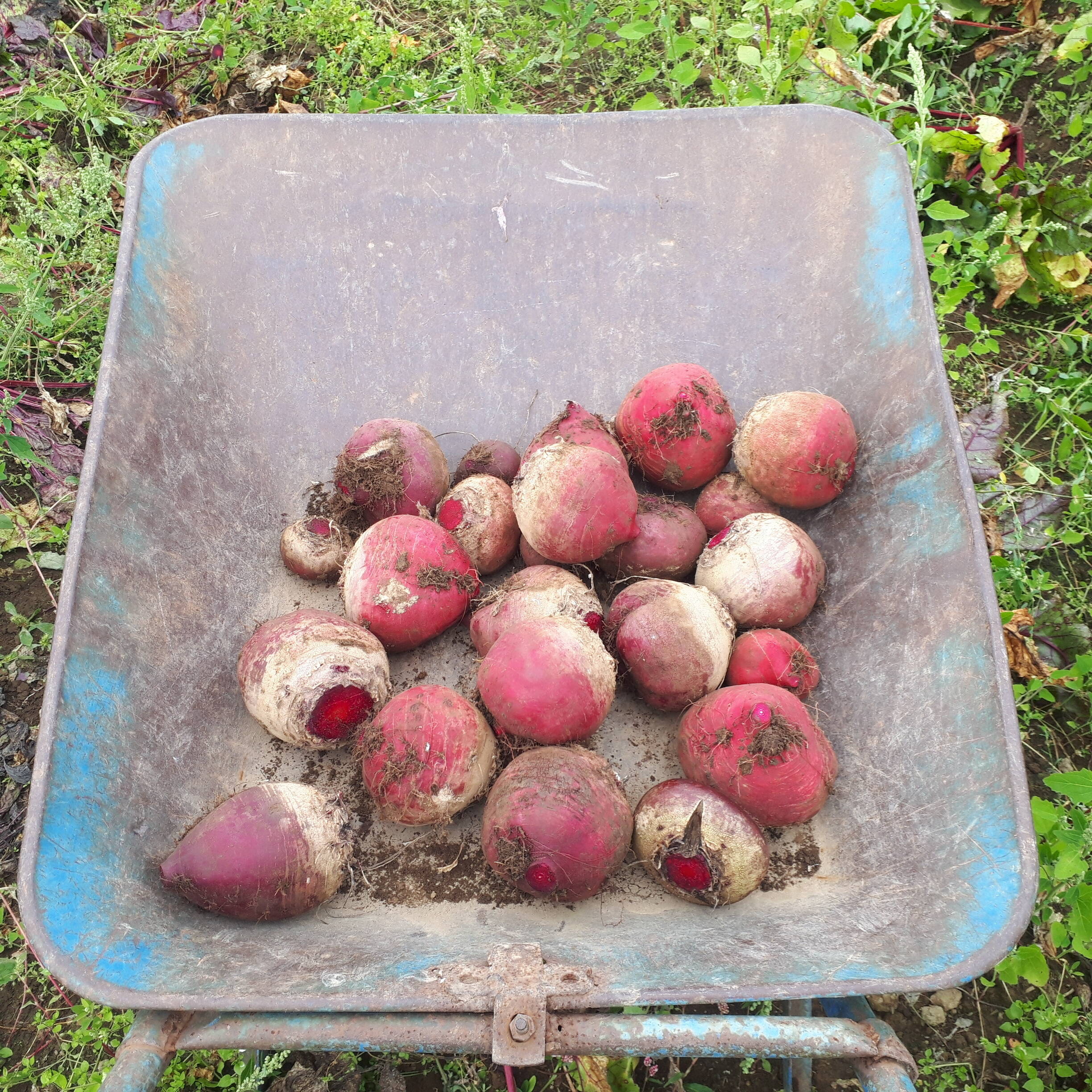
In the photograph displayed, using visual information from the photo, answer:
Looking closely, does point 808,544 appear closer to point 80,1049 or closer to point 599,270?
point 599,270

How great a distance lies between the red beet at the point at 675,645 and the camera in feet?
7.35

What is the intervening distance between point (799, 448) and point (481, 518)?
1.00 m

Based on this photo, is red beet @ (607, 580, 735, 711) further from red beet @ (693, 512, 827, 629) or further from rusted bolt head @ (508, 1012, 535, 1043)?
rusted bolt head @ (508, 1012, 535, 1043)

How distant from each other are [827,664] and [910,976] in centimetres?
98

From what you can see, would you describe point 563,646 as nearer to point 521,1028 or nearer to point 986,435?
point 521,1028

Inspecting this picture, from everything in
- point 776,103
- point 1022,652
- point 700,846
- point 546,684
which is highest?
point 776,103

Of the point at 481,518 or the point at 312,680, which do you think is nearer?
the point at 312,680

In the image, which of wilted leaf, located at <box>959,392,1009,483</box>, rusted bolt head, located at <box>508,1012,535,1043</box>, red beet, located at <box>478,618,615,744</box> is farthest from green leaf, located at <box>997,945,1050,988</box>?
wilted leaf, located at <box>959,392,1009,483</box>

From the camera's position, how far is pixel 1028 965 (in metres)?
2.16

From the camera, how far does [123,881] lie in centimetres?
182

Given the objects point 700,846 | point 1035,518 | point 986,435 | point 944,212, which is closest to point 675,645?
point 700,846

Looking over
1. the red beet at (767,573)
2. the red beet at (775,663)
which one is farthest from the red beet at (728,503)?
the red beet at (775,663)

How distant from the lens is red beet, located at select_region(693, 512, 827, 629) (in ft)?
7.73

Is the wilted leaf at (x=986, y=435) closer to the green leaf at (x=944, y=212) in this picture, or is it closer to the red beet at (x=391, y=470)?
the green leaf at (x=944, y=212)
